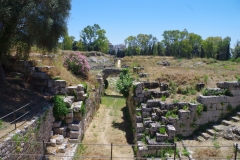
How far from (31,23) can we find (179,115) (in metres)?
10.0

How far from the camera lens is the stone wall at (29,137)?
819 cm

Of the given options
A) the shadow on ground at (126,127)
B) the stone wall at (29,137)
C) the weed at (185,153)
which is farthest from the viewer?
the shadow on ground at (126,127)

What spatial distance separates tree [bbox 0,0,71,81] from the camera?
12.3 metres

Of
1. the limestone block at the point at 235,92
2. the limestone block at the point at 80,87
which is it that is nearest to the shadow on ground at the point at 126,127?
the limestone block at the point at 80,87

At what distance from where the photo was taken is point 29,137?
9859 millimetres

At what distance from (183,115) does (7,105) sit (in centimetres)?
971

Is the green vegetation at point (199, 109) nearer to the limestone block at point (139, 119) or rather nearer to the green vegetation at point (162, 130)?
the green vegetation at point (162, 130)

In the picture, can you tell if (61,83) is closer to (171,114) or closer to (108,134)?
(108,134)

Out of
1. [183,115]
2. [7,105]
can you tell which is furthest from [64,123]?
[183,115]

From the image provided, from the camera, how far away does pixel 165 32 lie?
8969cm

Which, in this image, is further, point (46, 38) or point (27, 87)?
point (27, 87)

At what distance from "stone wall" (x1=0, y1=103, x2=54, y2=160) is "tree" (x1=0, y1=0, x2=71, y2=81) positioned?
445cm

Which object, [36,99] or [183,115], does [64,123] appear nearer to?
[36,99]

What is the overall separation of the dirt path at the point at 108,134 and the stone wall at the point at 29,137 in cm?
227
